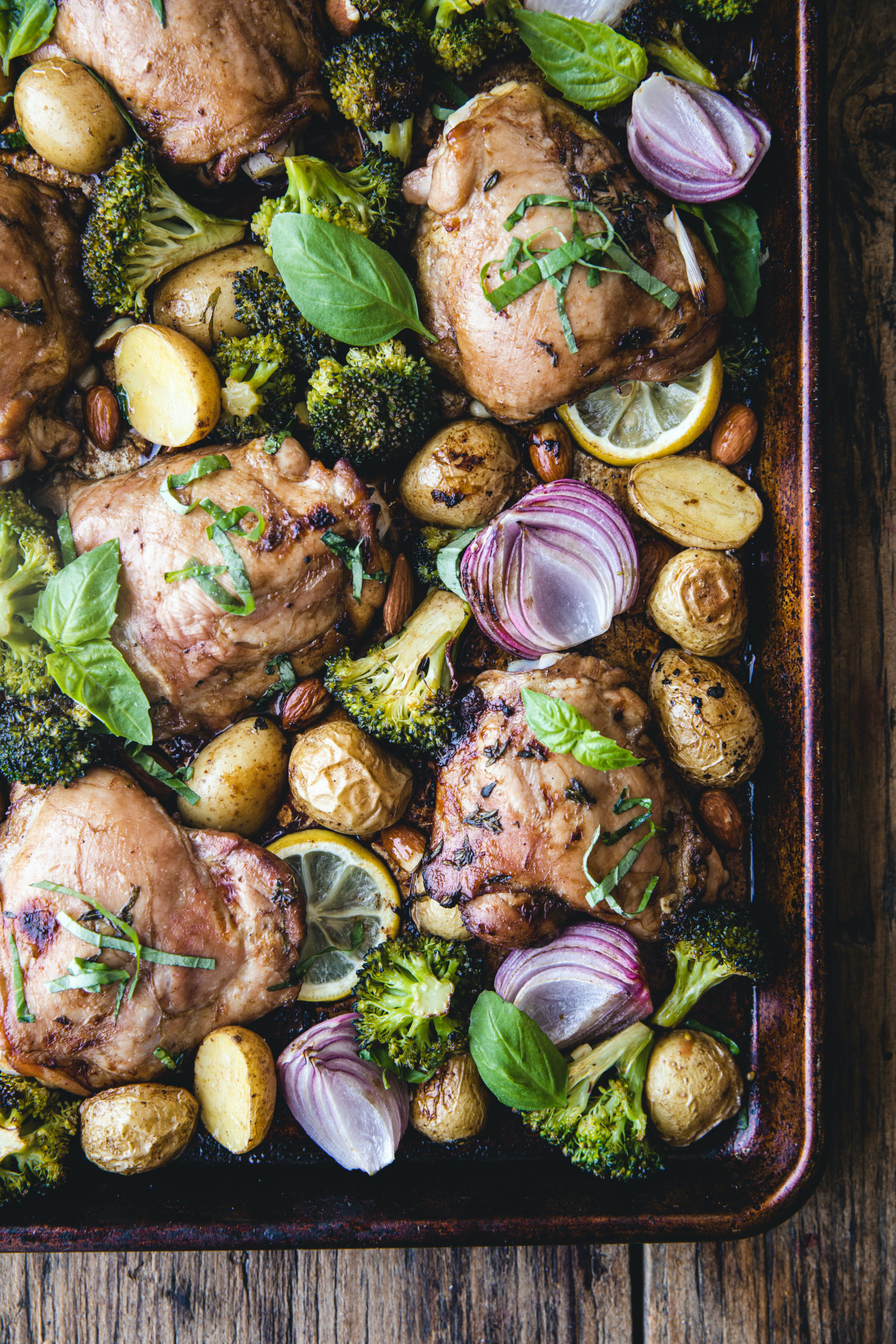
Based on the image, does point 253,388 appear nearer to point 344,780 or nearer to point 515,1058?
point 344,780

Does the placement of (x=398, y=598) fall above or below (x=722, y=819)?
above

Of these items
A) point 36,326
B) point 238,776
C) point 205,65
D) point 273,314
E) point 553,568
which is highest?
point 205,65

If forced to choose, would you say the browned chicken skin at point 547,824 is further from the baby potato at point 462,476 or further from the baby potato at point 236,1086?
the baby potato at point 236,1086

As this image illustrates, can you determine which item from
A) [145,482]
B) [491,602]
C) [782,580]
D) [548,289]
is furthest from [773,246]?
[145,482]

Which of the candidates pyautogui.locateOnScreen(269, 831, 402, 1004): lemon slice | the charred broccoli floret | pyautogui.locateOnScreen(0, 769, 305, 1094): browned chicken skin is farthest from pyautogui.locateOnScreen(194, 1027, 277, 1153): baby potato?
the charred broccoli floret

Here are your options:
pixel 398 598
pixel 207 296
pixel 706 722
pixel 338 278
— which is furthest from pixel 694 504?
pixel 207 296

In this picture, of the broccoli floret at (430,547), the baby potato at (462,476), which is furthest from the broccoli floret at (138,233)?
the broccoli floret at (430,547)
